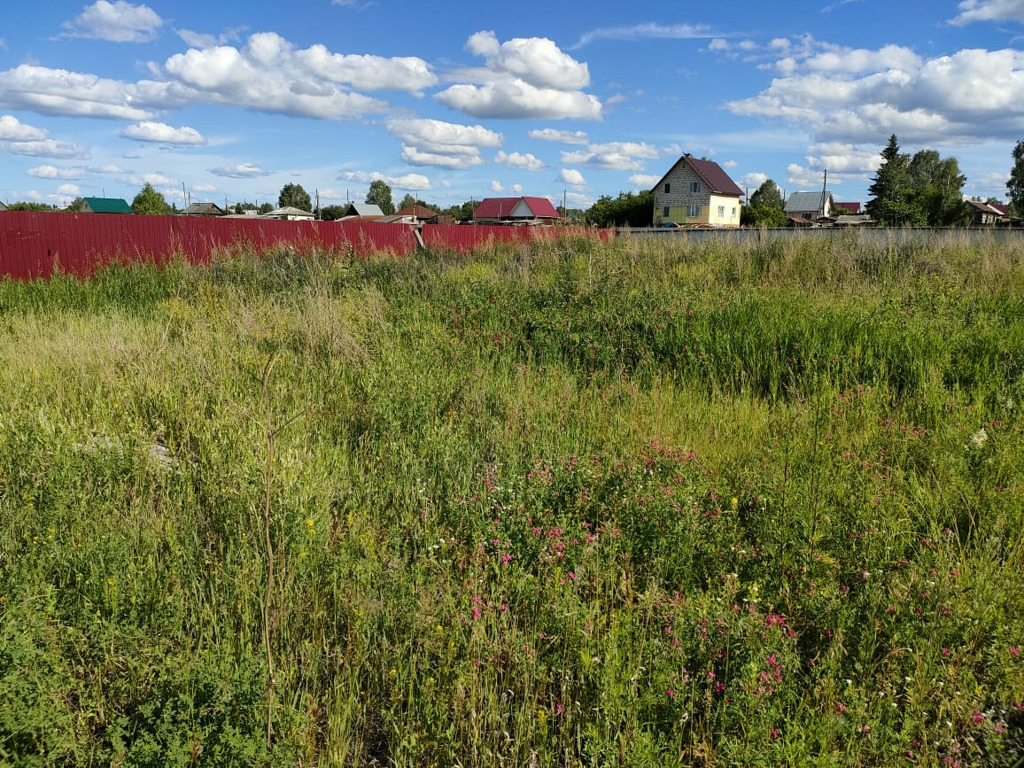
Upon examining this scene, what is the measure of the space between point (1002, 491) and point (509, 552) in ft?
8.96

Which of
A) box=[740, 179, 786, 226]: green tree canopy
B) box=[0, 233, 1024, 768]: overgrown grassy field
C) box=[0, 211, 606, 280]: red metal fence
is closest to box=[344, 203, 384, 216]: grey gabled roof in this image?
box=[740, 179, 786, 226]: green tree canopy

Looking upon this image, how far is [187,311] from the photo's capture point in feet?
26.7

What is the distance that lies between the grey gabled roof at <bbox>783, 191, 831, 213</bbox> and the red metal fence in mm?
79255

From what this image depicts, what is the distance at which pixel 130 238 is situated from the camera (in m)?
13.8

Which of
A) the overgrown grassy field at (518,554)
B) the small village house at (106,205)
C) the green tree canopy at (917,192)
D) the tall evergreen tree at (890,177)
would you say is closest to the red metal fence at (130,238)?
the overgrown grassy field at (518,554)

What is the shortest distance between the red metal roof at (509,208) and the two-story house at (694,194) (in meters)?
19.2

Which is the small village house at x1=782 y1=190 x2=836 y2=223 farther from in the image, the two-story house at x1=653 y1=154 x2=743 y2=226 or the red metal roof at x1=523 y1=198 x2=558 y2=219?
the red metal roof at x1=523 y1=198 x2=558 y2=219

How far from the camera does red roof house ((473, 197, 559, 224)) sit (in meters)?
81.1

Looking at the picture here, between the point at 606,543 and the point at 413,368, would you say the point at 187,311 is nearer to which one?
the point at 413,368

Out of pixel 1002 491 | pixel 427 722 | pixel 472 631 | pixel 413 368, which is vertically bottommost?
pixel 427 722

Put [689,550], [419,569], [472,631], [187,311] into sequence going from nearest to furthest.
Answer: [472,631], [419,569], [689,550], [187,311]

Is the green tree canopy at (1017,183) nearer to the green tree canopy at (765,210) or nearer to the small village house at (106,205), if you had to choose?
the green tree canopy at (765,210)

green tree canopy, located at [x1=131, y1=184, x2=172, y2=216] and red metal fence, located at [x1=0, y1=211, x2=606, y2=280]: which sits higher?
green tree canopy, located at [x1=131, y1=184, x2=172, y2=216]

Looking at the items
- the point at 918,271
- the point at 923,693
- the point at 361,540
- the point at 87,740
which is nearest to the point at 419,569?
the point at 361,540
